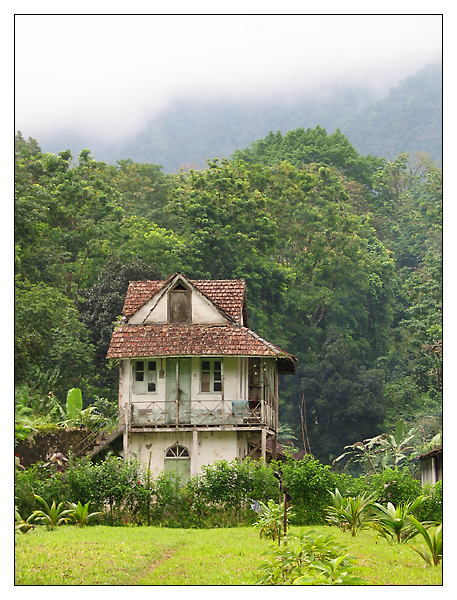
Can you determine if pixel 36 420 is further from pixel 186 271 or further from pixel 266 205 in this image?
pixel 266 205

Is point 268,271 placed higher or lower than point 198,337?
higher

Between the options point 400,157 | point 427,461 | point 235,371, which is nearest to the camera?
point 235,371

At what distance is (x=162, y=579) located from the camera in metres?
14.1

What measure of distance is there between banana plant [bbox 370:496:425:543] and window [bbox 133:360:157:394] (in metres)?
A: 11.0

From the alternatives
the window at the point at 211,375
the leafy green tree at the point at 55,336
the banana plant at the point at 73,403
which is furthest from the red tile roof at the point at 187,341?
the leafy green tree at the point at 55,336

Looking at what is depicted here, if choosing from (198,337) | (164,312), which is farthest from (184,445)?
(164,312)

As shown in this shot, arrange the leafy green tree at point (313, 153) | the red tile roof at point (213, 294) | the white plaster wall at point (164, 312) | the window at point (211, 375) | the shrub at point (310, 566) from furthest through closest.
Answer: the leafy green tree at point (313, 153), the red tile roof at point (213, 294), the white plaster wall at point (164, 312), the window at point (211, 375), the shrub at point (310, 566)

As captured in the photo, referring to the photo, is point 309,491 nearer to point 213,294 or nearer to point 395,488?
point 395,488

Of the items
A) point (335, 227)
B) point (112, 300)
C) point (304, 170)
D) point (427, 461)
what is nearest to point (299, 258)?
point (335, 227)

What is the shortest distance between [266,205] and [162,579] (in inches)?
1508

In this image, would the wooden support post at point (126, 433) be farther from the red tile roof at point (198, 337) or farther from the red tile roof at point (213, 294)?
the red tile roof at point (213, 294)

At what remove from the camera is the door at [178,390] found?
25.9 meters

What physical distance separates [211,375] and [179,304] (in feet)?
8.97

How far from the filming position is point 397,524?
16.9 m
